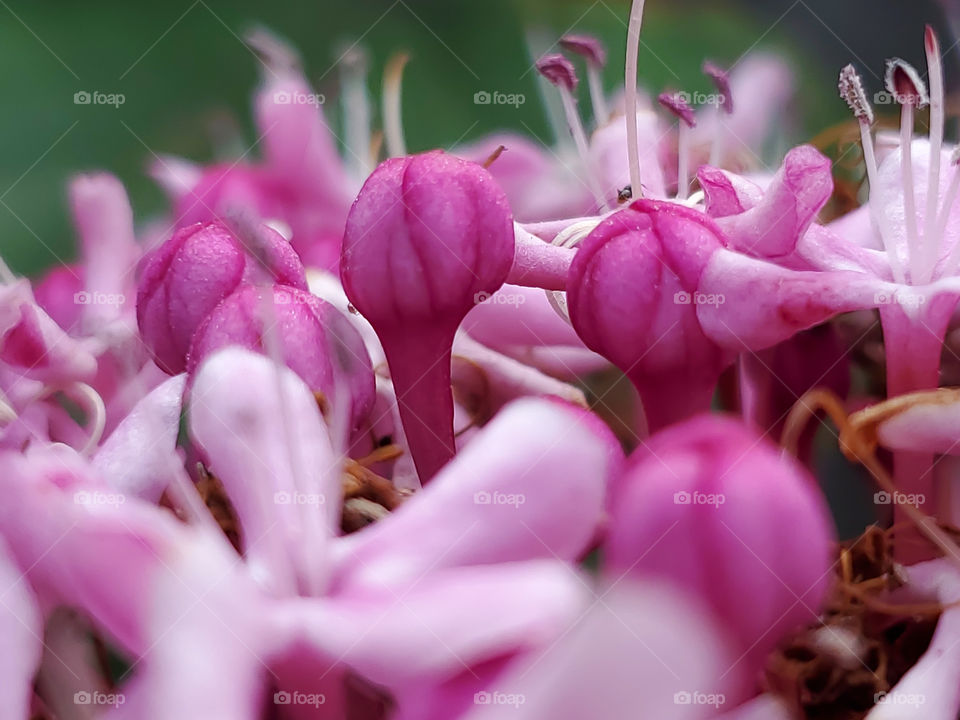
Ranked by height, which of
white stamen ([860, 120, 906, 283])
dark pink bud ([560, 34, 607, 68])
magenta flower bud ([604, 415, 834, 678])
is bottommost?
magenta flower bud ([604, 415, 834, 678])

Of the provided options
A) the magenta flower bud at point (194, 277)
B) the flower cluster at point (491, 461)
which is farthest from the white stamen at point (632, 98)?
the magenta flower bud at point (194, 277)

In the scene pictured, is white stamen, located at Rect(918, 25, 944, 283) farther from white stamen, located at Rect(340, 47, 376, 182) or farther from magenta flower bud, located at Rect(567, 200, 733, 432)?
white stamen, located at Rect(340, 47, 376, 182)

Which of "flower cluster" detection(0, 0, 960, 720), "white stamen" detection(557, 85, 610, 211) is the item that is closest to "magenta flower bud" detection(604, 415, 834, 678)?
"flower cluster" detection(0, 0, 960, 720)

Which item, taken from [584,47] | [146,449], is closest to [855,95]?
[584,47]

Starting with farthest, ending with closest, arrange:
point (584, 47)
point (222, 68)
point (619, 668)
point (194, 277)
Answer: point (222, 68)
point (584, 47)
point (194, 277)
point (619, 668)

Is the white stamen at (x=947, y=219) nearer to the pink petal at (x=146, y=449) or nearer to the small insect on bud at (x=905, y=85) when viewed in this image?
the small insect on bud at (x=905, y=85)

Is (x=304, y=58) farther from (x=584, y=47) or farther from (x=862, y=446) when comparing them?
(x=862, y=446)
